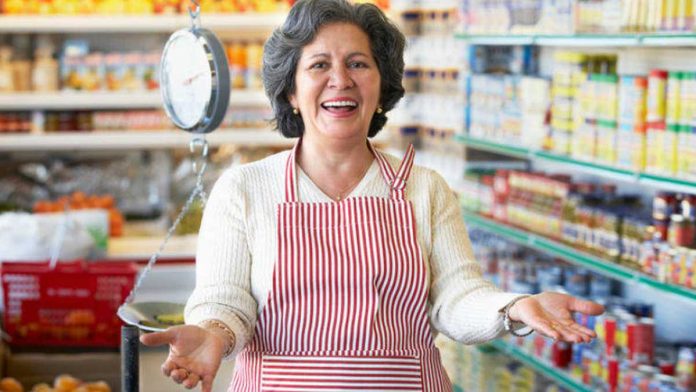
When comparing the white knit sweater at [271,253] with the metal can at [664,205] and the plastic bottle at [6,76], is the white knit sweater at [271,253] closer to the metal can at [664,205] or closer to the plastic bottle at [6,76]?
the metal can at [664,205]

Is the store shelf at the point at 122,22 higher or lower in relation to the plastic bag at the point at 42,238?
higher

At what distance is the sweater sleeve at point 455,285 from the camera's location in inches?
100

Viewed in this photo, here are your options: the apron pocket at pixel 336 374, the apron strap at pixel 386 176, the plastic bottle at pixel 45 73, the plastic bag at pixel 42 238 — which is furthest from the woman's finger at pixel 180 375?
the plastic bottle at pixel 45 73

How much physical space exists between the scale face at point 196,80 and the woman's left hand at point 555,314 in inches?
51.3

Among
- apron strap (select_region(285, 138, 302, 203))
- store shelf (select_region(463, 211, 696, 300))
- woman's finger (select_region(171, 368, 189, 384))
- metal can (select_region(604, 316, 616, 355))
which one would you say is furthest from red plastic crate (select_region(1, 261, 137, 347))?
woman's finger (select_region(171, 368, 189, 384))

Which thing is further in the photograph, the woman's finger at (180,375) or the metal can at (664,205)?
the metal can at (664,205)

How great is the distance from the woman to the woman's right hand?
22cm

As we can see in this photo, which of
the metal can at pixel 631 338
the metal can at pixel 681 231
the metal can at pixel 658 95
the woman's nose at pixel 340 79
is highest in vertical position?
the woman's nose at pixel 340 79

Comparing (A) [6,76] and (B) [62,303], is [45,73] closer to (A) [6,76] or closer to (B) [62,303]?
(A) [6,76]

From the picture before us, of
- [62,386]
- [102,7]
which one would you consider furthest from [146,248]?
[62,386]

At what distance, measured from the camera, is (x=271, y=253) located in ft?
8.52

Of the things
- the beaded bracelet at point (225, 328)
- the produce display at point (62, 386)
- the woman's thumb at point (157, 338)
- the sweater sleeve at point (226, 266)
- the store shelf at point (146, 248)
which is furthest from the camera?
the store shelf at point (146, 248)

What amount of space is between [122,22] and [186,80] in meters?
3.92

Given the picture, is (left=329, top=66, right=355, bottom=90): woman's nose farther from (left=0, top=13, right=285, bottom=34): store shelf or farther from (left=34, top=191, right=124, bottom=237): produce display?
(left=0, top=13, right=285, bottom=34): store shelf
